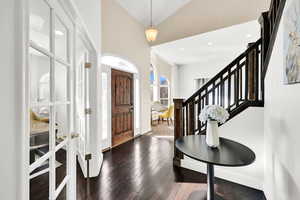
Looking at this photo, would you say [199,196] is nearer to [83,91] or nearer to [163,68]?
[83,91]

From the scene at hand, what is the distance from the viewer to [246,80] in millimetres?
2227

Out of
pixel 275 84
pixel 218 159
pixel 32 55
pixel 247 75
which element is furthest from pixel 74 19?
pixel 247 75

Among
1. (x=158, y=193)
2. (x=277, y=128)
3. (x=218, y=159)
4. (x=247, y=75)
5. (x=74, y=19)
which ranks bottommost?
(x=158, y=193)

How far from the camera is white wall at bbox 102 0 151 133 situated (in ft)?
10.6

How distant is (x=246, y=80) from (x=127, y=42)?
306 centimetres

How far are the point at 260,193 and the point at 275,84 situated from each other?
4.69 ft

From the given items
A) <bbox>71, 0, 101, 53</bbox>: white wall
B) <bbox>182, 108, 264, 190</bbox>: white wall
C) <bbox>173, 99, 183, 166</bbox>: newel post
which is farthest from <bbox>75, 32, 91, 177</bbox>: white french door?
<bbox>182, 108, 264, 190</bbox>: white wall

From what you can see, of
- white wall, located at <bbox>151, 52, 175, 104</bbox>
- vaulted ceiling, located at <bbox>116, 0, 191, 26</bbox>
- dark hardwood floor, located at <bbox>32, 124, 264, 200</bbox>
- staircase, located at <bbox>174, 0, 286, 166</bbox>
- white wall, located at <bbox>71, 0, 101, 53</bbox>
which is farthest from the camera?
white wall, located at <bbox>151, 52, 175, 104</bbox>

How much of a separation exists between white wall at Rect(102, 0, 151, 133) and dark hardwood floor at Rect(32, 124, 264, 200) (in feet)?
6.80

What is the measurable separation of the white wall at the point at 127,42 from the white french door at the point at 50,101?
212 centimetres

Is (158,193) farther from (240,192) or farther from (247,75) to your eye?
(247,75)

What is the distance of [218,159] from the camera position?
125 centimetres

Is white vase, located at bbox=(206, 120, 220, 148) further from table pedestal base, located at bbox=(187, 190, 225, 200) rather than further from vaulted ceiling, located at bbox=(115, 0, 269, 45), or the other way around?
vaulted ceiling, located at bbox=(115, 0, 269, 45)

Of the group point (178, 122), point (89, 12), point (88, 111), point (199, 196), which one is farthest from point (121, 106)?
point (199, 196)
